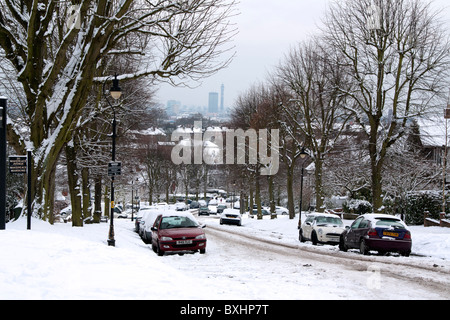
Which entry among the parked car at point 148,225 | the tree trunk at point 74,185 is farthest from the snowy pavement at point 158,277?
the tree trunk at point 74,185

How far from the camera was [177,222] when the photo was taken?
803 inches

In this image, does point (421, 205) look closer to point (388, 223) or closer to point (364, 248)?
point (388, 223)

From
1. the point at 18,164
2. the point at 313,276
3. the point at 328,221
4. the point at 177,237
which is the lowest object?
the point at 313,276

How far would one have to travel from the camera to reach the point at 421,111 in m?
28.7

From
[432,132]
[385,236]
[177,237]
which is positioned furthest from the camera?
[432,132]

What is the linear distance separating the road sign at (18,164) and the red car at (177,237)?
574cm

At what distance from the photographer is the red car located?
18484 millimetres

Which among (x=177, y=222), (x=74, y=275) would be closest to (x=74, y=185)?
(x=177, y=222)

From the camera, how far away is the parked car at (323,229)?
2394cm

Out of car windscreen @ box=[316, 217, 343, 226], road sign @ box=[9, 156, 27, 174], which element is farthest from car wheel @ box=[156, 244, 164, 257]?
car windscreen @ box=[316, 217, 343, 226]

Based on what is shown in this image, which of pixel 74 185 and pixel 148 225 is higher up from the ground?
pixel 74 185

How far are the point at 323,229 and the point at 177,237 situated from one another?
27.6 feet

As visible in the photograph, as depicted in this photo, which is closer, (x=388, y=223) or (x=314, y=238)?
(x=388, y=223)
